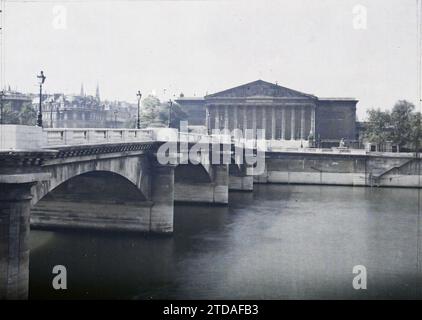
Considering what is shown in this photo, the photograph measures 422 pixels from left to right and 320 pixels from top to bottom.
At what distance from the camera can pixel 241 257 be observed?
3422cm

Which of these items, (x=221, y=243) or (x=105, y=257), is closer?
(x=105, y=257)

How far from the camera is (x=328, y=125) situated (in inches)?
5369

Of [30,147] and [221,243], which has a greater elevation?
[30,147]

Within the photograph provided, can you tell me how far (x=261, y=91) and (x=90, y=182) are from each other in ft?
323

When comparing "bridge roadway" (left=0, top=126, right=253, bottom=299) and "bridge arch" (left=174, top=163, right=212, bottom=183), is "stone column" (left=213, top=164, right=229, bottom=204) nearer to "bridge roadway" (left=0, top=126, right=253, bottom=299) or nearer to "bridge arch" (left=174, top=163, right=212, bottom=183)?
"bridge roadway" (left=0, top=126, right=253, bottom=299)

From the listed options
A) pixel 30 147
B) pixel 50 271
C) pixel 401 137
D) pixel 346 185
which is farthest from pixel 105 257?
pixel 401 137

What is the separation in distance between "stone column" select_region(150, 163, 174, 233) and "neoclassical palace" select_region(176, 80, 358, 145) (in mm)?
94113

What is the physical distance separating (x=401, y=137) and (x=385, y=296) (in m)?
75.2

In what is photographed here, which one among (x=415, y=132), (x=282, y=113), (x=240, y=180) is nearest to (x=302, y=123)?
(x=282, y=113)

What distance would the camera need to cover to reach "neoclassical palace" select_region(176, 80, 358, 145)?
131 meters

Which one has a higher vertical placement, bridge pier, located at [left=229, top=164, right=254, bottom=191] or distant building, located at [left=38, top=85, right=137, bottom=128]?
distant building, located at [left=38, top=85, right=137, bottom=128]

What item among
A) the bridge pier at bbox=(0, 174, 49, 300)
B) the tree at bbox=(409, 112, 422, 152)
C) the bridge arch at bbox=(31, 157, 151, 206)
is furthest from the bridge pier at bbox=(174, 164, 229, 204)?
the tree at bbox=(409, 112, 422, 152)

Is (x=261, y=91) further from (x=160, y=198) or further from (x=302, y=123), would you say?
(x=160, y=198)
